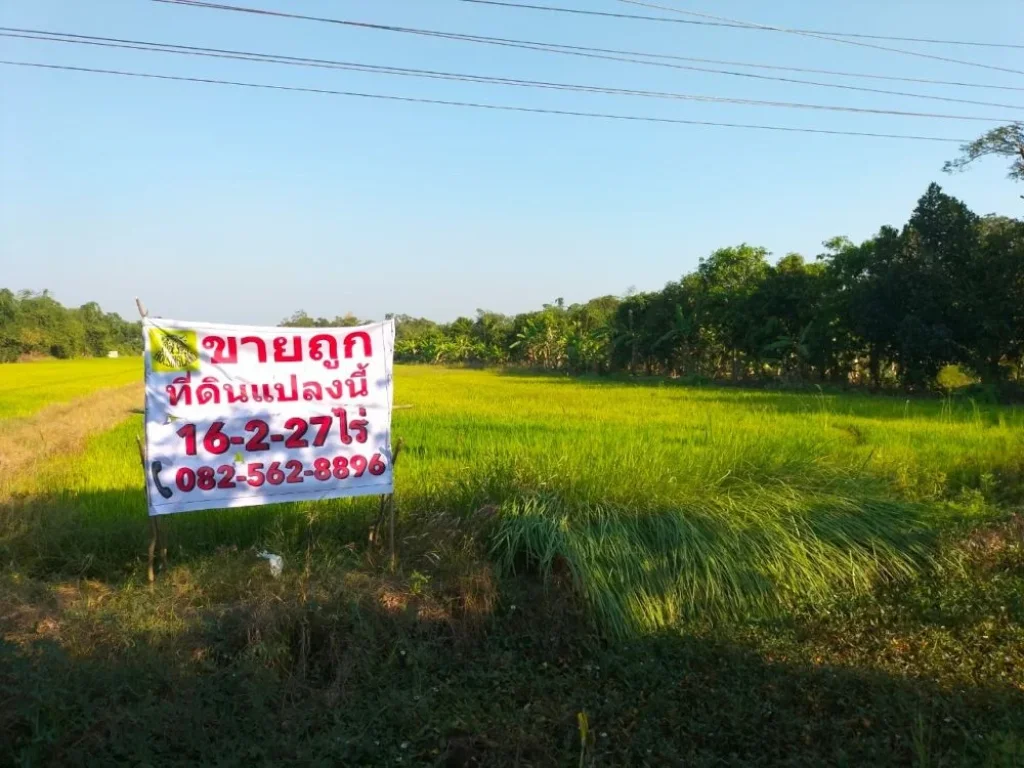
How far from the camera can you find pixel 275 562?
15.9 ft

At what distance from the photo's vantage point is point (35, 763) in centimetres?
297

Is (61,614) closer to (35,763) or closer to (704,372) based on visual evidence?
(35,763)

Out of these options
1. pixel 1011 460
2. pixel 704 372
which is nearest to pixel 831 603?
pixel 1011 460

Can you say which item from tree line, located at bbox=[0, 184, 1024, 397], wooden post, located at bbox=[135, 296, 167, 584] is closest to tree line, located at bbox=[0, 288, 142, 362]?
tree line, located at bbox=[0, 184, 1024, 397]

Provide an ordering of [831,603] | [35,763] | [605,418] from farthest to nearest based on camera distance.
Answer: [605,418] → [831,603] → [35,763]

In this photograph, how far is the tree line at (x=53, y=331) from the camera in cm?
6588

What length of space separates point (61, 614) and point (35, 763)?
1.42m

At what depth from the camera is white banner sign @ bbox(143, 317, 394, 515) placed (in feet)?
15.6

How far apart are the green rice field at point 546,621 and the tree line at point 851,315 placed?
18.6 m

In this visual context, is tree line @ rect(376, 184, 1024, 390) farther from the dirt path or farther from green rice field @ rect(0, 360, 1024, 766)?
the dirt path

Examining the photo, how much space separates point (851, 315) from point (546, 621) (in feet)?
85.0

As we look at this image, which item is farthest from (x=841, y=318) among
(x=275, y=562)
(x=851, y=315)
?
(x=275, y=562)

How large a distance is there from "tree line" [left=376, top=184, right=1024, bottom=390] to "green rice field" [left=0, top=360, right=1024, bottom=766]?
18618mm

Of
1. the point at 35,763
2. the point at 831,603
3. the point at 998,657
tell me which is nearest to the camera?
the point at 35,763
